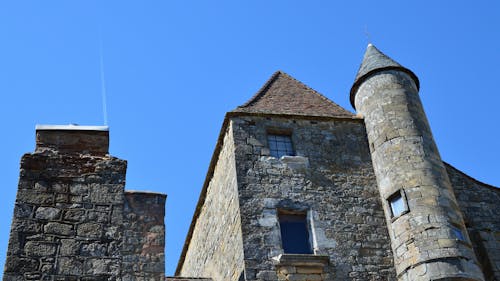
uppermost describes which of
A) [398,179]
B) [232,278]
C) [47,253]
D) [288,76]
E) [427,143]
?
[288,76]

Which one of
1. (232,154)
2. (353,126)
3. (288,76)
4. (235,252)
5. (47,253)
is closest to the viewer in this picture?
(47,253)

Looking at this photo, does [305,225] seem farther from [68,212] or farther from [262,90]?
[68,212]

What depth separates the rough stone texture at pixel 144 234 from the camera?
29.0 feet

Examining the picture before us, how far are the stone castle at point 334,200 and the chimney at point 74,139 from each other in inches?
108

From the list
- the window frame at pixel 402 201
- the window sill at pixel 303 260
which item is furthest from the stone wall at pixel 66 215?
the window frame at pixel 402 201

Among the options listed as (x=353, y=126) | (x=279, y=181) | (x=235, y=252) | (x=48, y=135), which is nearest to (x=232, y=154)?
(x=279, y=181)

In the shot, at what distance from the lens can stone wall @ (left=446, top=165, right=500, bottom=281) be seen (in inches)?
464

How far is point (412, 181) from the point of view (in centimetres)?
1116

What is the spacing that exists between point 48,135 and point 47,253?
122cm

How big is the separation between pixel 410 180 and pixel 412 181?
45mm

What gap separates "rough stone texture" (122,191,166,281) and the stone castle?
17mm

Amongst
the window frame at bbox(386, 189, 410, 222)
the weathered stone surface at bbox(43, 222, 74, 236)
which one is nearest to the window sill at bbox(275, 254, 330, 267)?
the window frame at bbox(386, 189, 410, 222)

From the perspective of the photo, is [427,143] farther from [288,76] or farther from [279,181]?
[288,76]

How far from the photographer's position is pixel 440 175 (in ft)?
37.7
